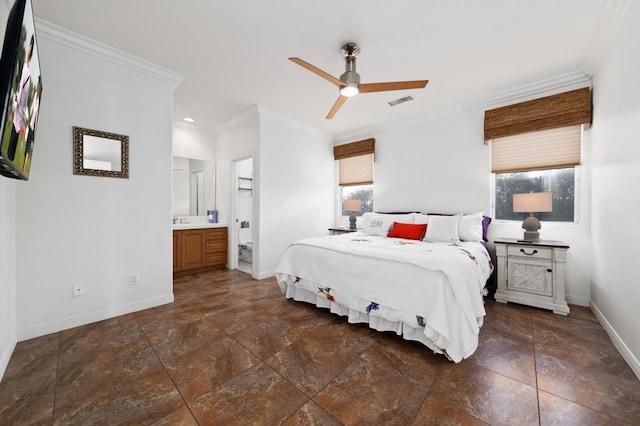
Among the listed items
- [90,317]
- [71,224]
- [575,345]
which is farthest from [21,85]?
[575,345]

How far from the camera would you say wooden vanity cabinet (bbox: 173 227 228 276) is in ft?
13.5

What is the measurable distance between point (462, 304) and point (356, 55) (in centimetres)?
249

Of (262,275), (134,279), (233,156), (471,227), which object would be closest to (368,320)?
(471,227)

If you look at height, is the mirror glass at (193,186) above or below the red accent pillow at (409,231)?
above

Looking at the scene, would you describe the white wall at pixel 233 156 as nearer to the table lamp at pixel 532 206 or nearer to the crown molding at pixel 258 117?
the crown molding at pixel 258 117

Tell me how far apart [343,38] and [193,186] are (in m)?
3.71

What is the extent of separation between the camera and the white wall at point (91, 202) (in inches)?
88.0

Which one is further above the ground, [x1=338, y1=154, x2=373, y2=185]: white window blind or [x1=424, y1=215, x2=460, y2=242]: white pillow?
[x1=338, y1=154, x2=373, y2=185]: white window blind

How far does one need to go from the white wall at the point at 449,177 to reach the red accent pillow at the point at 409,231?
79cm

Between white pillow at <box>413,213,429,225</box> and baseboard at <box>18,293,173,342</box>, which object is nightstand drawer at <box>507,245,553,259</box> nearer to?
white pillow at <box>413,213,429,225</box>

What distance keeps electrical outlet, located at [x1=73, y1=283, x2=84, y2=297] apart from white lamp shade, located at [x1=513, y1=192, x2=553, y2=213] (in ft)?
15.4

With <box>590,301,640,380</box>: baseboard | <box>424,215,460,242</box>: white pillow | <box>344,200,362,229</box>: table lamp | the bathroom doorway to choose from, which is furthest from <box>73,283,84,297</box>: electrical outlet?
<box>590,301,640,380</box>: baseboard

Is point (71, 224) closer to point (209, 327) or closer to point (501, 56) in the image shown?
point (209, 327)

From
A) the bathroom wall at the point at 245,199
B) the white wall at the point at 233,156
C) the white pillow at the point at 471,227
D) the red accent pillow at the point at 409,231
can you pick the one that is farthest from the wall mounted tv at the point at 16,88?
the bathroom wall at the point at 245,199
